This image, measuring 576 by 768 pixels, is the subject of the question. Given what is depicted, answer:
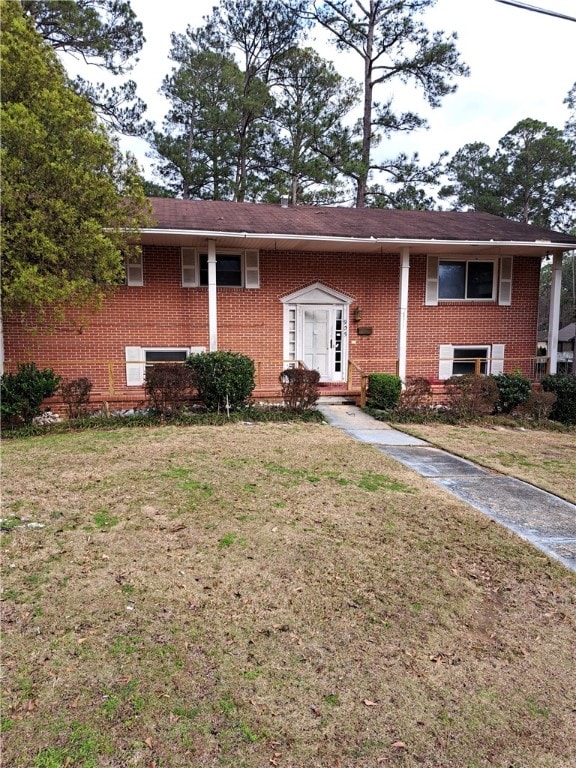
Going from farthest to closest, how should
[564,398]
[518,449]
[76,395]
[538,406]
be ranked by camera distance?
[564,398] → [538,406] → [76,395] → [518,449]

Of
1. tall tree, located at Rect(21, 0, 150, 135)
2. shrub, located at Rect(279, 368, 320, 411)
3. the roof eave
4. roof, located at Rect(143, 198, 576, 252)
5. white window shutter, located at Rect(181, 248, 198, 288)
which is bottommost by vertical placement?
shrub, located at Rect(279, 368, 320, 411)

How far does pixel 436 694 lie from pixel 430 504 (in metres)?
2.71

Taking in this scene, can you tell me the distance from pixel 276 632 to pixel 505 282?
1226 cm

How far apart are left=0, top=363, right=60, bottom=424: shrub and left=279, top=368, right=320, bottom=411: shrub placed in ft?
14.0

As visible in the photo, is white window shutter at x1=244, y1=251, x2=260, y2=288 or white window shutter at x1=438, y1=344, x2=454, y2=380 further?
white window shutter at x1=438, y1=344, x2=454, y2=380

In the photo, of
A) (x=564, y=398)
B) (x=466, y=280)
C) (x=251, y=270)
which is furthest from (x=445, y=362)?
(x=251, y=270)

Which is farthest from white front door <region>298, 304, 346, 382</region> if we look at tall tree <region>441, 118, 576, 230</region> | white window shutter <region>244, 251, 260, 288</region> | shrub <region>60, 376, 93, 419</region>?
tall tree <region>441, 118, 576, 230</region>

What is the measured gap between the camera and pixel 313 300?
40.1 feet

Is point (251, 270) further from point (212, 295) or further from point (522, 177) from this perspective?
point (522, 177)

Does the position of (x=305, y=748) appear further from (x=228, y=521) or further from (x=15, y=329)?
(x=15, y=329)

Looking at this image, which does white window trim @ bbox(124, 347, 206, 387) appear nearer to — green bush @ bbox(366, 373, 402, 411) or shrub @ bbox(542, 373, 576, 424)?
green bush @ bbox(366, 373, 402, 411)

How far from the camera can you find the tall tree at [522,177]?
1155 inches

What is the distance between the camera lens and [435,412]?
1031 cm

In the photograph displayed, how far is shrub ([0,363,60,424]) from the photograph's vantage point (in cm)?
809
